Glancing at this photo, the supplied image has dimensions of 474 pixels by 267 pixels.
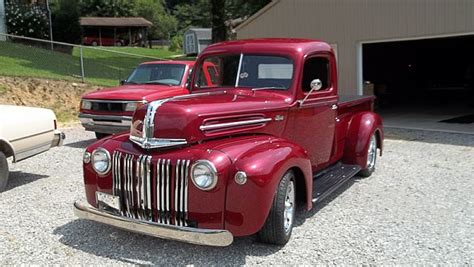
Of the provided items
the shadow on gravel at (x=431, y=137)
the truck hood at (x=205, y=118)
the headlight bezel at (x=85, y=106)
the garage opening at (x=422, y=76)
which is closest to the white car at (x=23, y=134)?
the headlight bezel at (x=85, y=106)

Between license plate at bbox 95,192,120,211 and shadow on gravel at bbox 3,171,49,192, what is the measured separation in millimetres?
2930

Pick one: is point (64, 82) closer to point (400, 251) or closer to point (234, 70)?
point (234, 70)

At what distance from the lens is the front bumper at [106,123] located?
9.22 m

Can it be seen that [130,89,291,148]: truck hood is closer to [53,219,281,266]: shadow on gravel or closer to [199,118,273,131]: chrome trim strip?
[199,118,273,131]: chrome trim strip

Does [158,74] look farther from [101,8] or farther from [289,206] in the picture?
[101,8]

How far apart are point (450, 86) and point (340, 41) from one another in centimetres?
1140

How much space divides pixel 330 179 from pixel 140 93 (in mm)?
4731

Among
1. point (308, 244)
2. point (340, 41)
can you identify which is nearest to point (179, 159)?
point (308, 244)

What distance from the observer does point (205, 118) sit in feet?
14.7

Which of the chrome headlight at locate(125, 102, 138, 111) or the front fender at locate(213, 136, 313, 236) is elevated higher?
the chrome headlight at locate(125, 102, 138, 111)

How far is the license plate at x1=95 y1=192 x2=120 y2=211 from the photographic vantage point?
4457mm

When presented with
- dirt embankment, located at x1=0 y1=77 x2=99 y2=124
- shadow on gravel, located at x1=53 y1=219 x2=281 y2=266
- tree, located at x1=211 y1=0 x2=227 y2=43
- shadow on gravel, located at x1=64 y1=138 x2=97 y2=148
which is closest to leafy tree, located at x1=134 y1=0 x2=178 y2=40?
tree, located at x1=211 y1=0 x2=227 y2=43

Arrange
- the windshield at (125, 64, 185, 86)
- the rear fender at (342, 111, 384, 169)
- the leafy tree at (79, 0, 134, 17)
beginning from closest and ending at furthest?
the rear fender at (342, 111, 384, 169)
the windshield at (125, 64, 185, 86)
the leafy tree at (79, 0, 134, 17)

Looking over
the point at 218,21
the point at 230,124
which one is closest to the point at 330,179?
the point at 230,124
